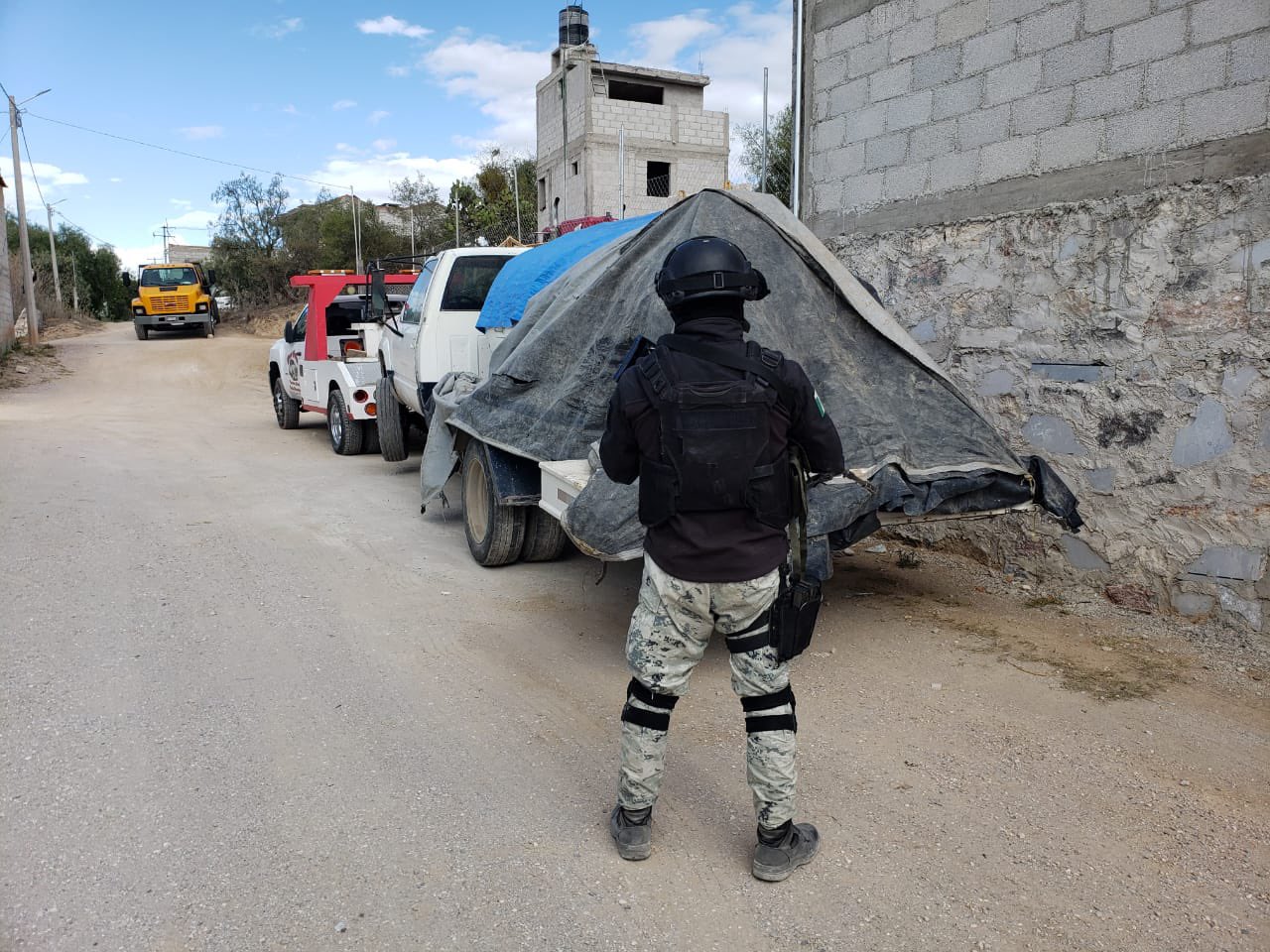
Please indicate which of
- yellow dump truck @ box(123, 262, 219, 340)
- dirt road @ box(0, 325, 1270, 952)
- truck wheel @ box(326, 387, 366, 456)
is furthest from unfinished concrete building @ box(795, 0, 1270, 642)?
yellow dump truck @ box(123, 262, 219, 340)

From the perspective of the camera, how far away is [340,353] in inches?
474

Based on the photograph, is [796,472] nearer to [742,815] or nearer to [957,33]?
[742,815]

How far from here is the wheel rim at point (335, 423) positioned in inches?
453

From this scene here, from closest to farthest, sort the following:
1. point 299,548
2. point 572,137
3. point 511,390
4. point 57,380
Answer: point 511,390 < point 299,548 < point 57,380 < point 572,137

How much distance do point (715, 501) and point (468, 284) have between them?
6.57 metres

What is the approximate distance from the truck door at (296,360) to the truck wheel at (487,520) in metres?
6.86

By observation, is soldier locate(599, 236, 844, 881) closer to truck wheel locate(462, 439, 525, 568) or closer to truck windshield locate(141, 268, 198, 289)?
truck wheel locate(462, 439, 525, 568)

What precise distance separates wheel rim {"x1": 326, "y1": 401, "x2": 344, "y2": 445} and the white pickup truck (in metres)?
2.09

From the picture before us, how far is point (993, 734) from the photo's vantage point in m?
3.98

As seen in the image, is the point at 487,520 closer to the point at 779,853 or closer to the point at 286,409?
the point at 779,853

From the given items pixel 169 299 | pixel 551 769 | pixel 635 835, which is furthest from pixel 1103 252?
pixel 169 299

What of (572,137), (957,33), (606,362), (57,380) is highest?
(572,137)

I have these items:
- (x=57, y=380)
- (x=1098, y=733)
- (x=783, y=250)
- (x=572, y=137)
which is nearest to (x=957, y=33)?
(x=783, y=250)

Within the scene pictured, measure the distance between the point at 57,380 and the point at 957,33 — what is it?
21500 millimetres
